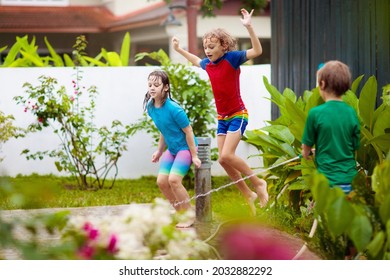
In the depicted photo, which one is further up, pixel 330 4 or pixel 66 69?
pixel 330 4

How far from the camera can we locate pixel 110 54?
29.9 feet

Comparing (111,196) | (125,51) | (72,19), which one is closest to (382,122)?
(111,196)

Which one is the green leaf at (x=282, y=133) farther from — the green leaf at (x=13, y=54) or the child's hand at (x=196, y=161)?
the green leaf at (x=13, y=54)

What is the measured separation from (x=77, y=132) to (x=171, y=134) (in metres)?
2.80

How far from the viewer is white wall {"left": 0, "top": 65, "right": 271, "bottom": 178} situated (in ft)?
28.0

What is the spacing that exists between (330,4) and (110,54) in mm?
3026

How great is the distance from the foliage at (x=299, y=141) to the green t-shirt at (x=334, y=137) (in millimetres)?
137

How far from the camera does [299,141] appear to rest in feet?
18.2

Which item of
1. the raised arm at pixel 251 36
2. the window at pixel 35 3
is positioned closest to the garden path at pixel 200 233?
the raised arm at pixel 251 36

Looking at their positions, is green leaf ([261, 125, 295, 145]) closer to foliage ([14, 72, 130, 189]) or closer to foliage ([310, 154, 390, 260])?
foliage ([310, 154, 390, 260])

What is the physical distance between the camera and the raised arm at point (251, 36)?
4562mm

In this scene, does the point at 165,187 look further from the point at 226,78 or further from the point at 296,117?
the point at 296,117

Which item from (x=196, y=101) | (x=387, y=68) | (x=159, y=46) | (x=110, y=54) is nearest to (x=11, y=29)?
(x=159, y=46)
